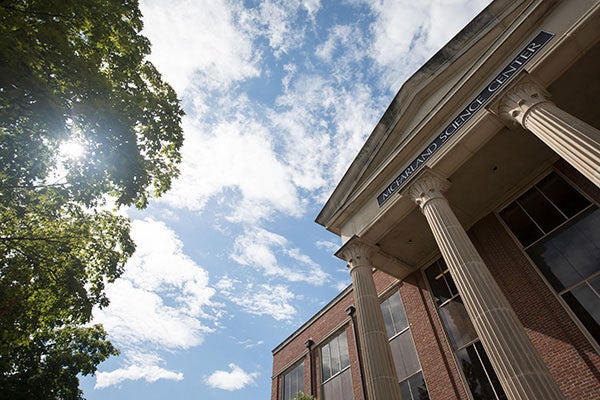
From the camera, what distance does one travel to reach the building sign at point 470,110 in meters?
8.70

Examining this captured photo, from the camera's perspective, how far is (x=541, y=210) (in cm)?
1091

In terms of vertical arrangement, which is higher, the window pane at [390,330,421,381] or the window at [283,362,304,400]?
the window at [283,362,304,400]

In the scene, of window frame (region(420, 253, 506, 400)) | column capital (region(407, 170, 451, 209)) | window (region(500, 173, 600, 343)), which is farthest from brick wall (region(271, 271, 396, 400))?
column capital (region(407, 170, 451, 209))

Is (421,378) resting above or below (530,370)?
above

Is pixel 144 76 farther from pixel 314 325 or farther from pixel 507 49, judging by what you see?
pixel 314 325

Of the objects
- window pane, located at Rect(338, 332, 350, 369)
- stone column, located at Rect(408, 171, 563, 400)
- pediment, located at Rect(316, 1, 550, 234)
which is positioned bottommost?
stone column, located at Rect(408, 171, 563, 400)

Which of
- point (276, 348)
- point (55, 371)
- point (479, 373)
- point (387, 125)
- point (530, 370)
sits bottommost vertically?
point (530, 370)

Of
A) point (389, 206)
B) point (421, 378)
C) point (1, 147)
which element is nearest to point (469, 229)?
point (389, 206)

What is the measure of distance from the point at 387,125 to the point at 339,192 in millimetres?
3596

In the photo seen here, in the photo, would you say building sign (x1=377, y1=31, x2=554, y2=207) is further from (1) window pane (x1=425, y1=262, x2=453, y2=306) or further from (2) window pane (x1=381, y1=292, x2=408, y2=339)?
(2) window pane (x1=381, y1=292, x2=408, y2=339)

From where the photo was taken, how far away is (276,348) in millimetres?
22562

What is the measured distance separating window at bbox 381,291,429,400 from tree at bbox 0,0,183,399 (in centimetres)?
1121

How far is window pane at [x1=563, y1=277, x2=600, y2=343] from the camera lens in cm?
848

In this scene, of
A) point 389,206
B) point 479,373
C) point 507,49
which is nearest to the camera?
point 507,49
